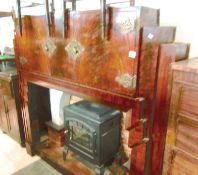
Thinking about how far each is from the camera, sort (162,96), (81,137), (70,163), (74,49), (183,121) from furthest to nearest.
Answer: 1. (70,163)
2. (81,137)
3. (74,49)
4. (162,96)
5. (183,121)

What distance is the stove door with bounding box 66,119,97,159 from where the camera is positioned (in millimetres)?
1869

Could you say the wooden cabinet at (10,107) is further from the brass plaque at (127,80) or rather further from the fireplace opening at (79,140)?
the brass plaque at (127,80)

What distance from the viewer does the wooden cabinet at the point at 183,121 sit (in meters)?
0.97

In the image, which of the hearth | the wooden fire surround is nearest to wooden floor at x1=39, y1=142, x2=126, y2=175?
the hearth

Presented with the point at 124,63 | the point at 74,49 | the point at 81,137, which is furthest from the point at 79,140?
the point at 124,63

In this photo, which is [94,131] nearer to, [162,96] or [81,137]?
[81,137]

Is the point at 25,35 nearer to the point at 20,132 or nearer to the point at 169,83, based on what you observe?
the point at 20,132

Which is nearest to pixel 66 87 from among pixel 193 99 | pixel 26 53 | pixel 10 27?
pixel 26 53

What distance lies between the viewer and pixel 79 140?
2.05 meters

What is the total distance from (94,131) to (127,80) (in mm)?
748

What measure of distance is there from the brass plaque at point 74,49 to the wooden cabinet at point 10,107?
1.13m

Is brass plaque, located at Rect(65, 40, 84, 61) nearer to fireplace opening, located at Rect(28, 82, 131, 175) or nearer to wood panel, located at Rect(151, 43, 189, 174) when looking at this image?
fireplace opening, located at Rect(28, 82, 131, 175)

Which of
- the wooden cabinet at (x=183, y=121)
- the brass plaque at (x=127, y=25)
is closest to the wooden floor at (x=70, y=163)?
the wooden cabinet at (x=183, y=121)

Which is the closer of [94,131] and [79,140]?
[94,131]
